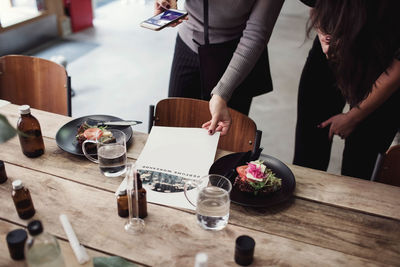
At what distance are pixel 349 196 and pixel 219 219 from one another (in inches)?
16.1

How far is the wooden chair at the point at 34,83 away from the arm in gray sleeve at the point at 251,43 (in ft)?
2.37

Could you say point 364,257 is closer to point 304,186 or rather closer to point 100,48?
point 304,186

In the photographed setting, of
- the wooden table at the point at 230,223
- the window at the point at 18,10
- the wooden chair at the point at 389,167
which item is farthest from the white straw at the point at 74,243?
the window at the point at 18,10

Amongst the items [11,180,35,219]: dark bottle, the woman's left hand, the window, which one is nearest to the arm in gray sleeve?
the woman's left hand

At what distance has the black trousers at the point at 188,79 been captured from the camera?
162cm

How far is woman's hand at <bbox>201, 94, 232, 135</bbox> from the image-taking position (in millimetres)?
1288

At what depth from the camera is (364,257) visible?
0.90 metres

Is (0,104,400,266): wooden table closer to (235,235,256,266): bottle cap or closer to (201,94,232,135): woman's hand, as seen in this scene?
(235,235,256,266): bottle cap

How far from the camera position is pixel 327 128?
1.77m

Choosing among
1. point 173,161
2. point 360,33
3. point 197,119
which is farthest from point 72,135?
point 360,33

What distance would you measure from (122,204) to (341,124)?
1026 mm

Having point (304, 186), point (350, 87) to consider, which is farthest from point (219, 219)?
point (350, 87)

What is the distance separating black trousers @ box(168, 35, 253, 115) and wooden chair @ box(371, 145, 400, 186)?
62cm

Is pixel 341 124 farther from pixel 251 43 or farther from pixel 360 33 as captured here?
pixel 360 33
